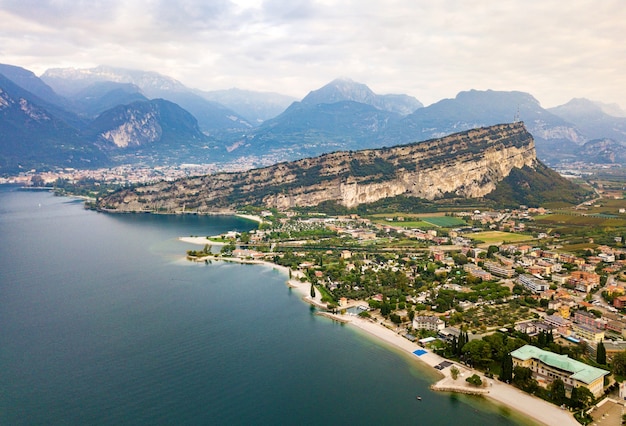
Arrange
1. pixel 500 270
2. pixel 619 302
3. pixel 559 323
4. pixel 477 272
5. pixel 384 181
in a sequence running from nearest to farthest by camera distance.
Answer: pixel 559 323 < pixel 619 302 < pixel 477 272 < pixel 500 270 < pixel 384 181

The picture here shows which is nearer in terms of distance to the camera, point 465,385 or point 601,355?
point 465,385

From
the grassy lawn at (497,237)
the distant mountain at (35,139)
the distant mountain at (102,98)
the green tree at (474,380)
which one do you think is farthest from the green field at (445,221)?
the distant mountain at (102,98)

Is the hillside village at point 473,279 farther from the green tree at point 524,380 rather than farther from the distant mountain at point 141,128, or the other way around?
the distant mountain at point 141,128

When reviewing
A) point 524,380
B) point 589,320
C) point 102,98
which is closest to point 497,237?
point 589,320

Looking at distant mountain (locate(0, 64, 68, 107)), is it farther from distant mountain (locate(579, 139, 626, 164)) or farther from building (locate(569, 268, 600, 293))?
building (locate(569, 268, 600, 293))

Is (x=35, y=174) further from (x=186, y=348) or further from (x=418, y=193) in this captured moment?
(x=186, y=348)

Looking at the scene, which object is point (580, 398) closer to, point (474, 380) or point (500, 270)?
point (474, 380)

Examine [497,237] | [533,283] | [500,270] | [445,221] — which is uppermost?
[445,221]
